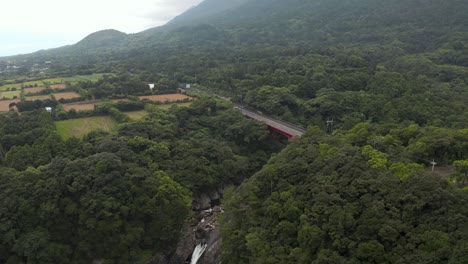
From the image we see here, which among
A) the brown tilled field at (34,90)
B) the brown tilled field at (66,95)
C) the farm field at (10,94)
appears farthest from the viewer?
the brown tilled field at (34,90)

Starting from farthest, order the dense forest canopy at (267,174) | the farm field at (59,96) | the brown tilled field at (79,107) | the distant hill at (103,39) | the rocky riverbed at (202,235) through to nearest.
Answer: the distant hill at (103,39)
the farm field at (59,96)
the brown tilled field at (79,107)
the rocky riverbed at (202,235)
the dense forest canopy at (267,174)

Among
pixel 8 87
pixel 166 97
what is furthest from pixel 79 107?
pixel 8 87

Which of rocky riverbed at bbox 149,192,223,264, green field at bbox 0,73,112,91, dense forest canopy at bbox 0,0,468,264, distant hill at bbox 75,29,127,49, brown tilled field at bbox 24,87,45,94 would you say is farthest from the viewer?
distant hill at bbox 75,29,127,49

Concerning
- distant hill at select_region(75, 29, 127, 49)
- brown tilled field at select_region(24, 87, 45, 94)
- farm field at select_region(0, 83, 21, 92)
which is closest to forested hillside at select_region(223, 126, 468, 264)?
brown tilled field at select_region(24, 87, 45, 94)

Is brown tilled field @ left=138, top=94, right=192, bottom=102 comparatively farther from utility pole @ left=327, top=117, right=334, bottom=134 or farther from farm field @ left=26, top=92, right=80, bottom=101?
utility pole @ left=327, top=117, right=334, bottom=134

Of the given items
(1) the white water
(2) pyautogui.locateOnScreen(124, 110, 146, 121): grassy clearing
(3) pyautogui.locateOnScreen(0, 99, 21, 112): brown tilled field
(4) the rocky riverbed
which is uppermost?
(3) pyautogui.locateOnScreen(0, 99, 21, 112): brown tilled field

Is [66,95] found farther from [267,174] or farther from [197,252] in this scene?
[267,174]

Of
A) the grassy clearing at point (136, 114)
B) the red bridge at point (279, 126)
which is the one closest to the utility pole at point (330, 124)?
the red bridge at point (279, 126)

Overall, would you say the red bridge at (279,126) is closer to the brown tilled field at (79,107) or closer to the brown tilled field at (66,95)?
the brown tilled field at (79,107)
